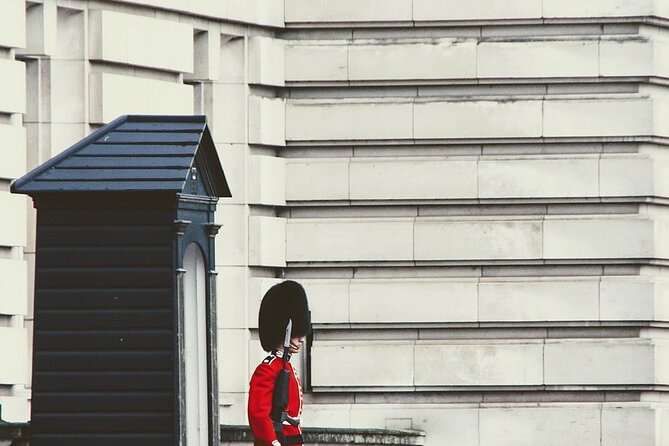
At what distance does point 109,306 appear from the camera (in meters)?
9.72

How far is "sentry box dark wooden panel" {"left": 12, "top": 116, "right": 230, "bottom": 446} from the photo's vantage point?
9.69m

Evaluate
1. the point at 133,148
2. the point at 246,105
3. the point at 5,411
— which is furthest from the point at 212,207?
the point at 246,105

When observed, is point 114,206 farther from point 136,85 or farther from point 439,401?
point 439,401

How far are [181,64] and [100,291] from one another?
346 inches

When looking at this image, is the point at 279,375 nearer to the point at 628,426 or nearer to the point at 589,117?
the point at 628,426

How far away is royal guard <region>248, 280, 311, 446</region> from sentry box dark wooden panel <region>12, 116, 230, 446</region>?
2.00 meters

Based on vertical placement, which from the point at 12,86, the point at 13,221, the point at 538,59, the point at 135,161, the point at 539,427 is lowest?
the point at 539,427

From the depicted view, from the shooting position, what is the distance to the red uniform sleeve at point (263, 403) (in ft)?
38.4

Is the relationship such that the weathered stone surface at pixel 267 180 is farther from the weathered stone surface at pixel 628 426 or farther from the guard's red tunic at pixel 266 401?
the guard's red tunic at pixel 266 401

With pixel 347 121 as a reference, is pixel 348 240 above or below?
below

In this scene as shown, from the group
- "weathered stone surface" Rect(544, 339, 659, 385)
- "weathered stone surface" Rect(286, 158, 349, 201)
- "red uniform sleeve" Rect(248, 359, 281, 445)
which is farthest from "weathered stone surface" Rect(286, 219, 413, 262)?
"red uniform sleeve" Rect(248, 359, 281, 445)

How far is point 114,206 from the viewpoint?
9.74 meters

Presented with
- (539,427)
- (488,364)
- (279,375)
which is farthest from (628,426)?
(279,375)

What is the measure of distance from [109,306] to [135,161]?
63 cm
